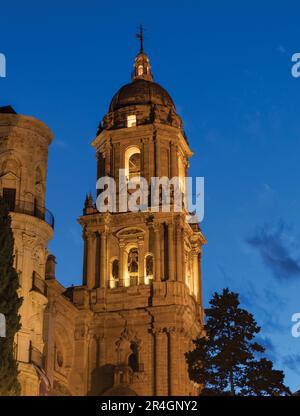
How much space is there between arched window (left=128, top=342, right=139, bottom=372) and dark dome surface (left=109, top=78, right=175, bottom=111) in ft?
68.0

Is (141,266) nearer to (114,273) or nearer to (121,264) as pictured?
(121,264)

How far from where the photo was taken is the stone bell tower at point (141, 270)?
6134cm

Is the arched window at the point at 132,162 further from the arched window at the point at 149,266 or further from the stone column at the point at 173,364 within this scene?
the stone column at the point at 173,364

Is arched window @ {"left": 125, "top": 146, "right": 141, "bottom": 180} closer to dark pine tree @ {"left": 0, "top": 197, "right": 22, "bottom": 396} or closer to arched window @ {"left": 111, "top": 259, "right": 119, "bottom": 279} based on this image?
arched window @ {"left": 111, "top": 259, "right": 119, "bottom": 279}

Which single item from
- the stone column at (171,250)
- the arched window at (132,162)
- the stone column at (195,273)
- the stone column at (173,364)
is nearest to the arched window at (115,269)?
the stone column at (171,250)

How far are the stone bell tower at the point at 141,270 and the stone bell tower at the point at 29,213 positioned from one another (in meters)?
16.6

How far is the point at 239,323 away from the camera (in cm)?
4394

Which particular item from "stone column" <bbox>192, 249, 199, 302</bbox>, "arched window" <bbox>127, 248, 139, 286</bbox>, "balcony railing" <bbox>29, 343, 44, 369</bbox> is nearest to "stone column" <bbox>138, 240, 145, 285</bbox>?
"arched window" <bbox>127, 248, 139, 286</bbox>

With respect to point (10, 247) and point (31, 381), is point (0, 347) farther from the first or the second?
point (31, 381)

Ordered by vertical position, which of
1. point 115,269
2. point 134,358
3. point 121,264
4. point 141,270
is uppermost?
point 121,264

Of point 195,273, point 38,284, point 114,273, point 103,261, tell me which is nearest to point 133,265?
point 114,273

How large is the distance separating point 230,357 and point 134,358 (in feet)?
68.2

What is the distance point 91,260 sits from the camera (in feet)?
218

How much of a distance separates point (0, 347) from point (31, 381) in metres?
9.12
